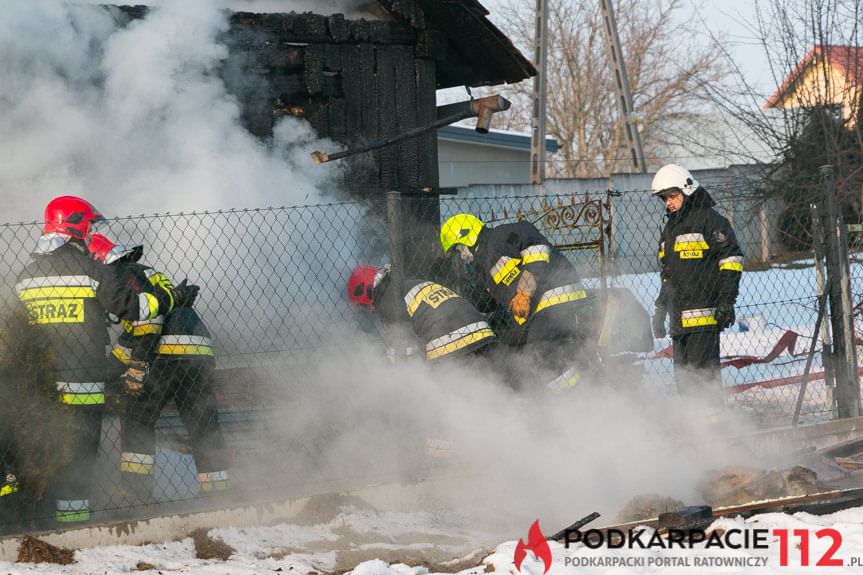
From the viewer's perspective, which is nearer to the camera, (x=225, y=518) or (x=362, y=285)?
(x=225, y=518)

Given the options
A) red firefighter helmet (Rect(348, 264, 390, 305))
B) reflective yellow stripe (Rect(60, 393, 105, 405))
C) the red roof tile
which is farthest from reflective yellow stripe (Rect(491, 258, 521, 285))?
the red roof tile

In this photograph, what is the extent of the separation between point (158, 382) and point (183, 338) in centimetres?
33

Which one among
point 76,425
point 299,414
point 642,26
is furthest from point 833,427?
point 642,26

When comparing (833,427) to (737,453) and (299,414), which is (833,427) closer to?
(737,453)

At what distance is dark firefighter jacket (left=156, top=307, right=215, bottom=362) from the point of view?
5.59 metres

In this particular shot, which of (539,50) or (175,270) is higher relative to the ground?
(539,50)

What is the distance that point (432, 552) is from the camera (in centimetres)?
464

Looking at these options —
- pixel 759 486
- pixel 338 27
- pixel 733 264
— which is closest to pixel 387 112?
pixel 338 27

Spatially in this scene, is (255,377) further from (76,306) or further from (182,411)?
(76,306)

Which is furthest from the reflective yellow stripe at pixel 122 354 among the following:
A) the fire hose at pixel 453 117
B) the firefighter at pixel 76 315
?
the fire hose at pixel 453 117

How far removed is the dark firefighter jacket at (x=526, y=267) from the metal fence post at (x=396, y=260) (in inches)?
33.2

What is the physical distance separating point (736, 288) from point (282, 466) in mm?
3614

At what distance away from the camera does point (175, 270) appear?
23.3 ft

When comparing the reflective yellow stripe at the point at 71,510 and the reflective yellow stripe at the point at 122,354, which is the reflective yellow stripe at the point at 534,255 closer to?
the reflective yellow stripe at the point at 122,354
